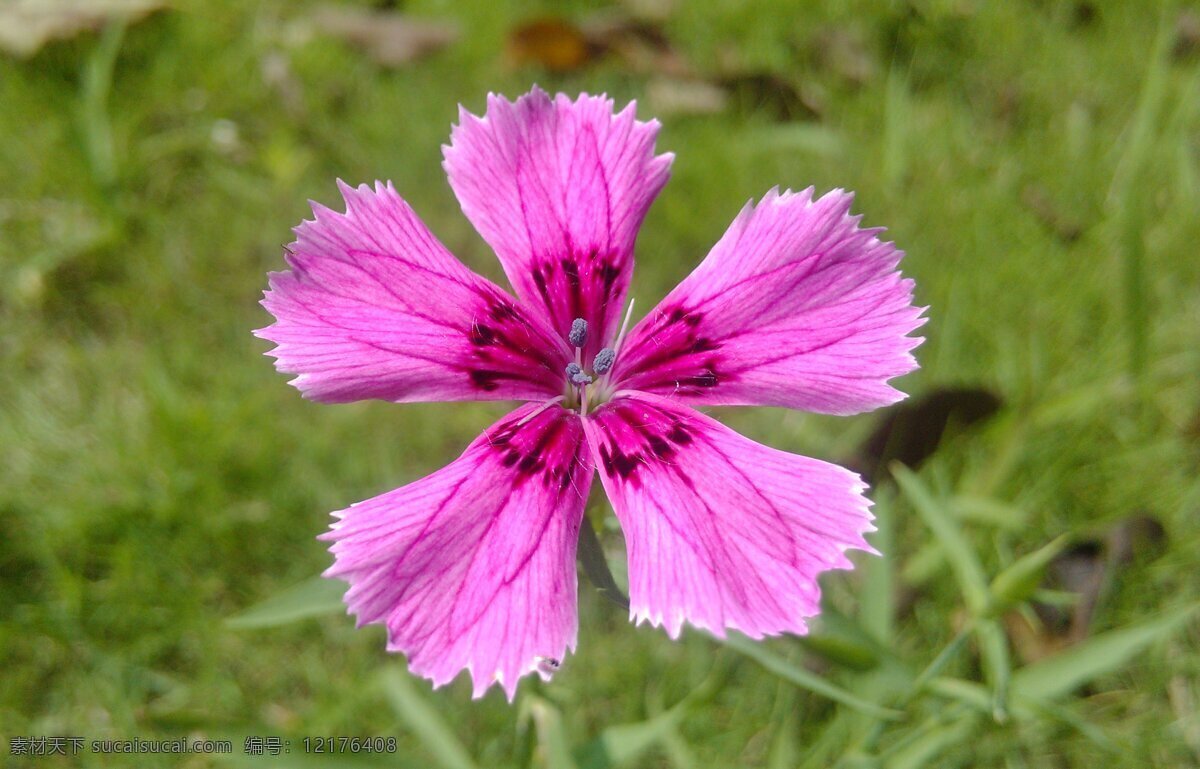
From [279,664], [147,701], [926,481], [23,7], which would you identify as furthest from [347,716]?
[23,7]

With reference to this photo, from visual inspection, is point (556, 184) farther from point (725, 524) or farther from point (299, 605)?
point (299, 605)

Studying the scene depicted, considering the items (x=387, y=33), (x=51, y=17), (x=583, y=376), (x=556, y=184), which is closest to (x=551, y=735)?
(x=583, y=376)

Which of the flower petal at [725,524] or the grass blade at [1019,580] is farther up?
the flower petal at [725,524]

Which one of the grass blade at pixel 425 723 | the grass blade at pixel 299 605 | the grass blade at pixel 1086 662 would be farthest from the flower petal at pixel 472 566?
the grass blade at pixel 1086 662

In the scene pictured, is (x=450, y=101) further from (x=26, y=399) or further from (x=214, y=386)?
(x=26, y=399)

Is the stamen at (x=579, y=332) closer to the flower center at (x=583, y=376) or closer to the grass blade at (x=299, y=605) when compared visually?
the flower center at (x=583, y=376)

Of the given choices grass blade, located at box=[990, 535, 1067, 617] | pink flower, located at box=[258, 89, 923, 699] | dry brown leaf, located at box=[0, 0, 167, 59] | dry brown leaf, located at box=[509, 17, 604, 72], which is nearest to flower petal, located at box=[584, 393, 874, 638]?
pink flower, located at box=[258, 89, 923, 699]
